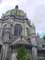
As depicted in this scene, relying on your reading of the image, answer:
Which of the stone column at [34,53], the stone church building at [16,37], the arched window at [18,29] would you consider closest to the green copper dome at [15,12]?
the stone church building at [16,37]

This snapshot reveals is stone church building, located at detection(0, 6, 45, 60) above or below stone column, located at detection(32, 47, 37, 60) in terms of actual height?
above

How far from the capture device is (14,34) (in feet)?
157

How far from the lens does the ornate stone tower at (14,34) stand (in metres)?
39.9

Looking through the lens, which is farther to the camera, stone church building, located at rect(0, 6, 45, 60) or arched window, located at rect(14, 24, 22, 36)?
arched window, located at rect(14, 24, 22, 36)

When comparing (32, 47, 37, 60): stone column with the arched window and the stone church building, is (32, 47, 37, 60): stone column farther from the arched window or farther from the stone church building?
the arched window

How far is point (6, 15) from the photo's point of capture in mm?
51281

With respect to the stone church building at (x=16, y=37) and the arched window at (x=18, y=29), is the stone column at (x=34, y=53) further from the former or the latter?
the arched window at (x=18, y=29)

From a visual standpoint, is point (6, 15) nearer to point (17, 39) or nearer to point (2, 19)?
point (2, 19)

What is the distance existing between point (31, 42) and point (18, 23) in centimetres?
1028

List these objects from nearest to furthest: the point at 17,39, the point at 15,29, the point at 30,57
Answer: the point at 30,57 → the point at 17,39 → the point at 15,29

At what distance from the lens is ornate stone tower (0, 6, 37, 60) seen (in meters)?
39.9

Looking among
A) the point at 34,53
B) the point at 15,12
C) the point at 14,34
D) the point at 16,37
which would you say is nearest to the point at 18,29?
the point at 14,34

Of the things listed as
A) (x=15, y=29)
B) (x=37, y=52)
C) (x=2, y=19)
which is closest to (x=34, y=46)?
(x=37, y=52)

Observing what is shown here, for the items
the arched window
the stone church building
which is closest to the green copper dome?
the stone church building
